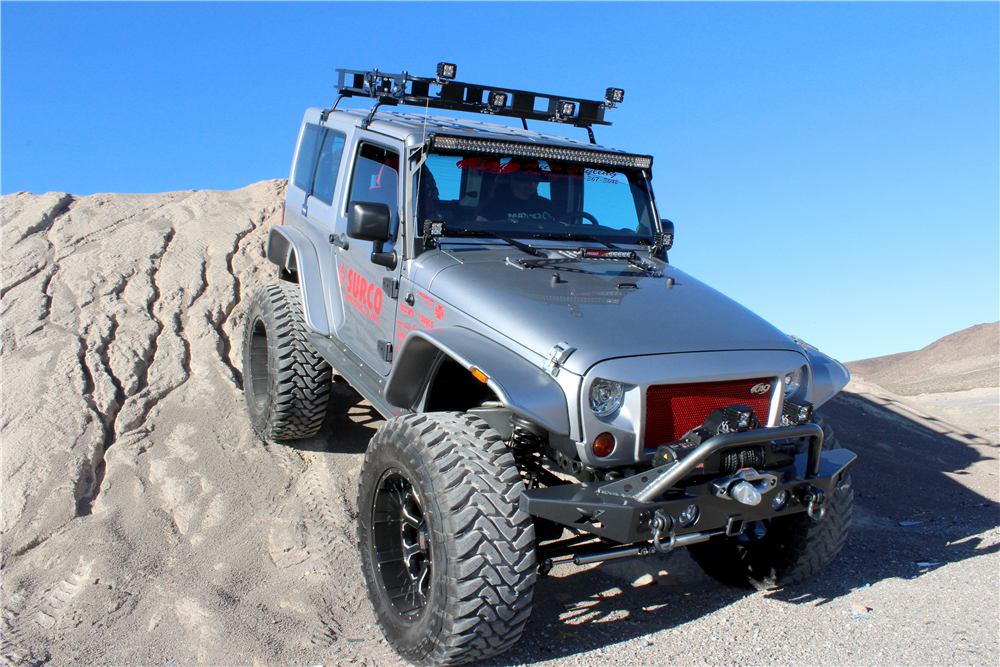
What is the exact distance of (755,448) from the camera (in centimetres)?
337

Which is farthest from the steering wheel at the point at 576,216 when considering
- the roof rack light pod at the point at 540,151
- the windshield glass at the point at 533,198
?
the roof rack light pod at the point at 540,151

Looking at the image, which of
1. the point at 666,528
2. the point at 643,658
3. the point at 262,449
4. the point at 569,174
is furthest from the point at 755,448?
the point at 262,449

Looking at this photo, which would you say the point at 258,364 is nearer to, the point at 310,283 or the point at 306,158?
the point at 310,283

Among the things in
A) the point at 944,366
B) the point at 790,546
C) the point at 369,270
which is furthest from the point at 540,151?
the point at 944,366

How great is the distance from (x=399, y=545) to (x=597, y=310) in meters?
1.55

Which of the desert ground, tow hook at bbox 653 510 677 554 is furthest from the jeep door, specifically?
tow hook at bbox 653 510 677 554

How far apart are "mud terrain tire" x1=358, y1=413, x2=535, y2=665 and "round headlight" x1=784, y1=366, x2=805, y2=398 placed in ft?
4.71

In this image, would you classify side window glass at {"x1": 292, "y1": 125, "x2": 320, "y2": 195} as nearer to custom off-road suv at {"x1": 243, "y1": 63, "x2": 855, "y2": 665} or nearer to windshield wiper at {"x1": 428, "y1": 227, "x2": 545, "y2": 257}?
custom off-road suv at {"x1": 243, "y1": 63, "x2": 855, "y2": 665}

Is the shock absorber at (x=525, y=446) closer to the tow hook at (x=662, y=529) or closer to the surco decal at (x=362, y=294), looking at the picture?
the tow hook at (x=662, y=529)

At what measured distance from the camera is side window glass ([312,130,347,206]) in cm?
553

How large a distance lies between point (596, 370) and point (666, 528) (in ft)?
2.27

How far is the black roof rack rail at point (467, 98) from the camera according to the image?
5.25m

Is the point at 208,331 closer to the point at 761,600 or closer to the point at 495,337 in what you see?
the point at 495,337

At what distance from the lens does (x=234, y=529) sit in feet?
17.0
